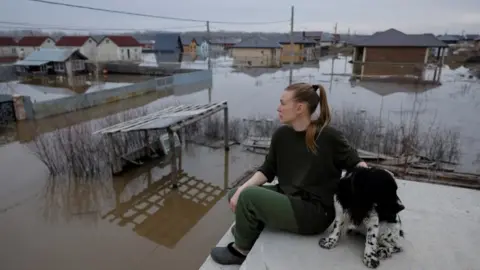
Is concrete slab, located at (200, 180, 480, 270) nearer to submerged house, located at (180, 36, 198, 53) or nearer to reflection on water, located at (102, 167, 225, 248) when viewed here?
reflection on water, located at (102, 167, 225, 248)

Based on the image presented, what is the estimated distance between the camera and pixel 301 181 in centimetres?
189

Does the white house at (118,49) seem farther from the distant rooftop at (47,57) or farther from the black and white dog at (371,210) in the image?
the black and white dog at (371,210)

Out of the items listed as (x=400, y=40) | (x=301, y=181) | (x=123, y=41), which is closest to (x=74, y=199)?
(x=301, y=181)

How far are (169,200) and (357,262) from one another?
404 cm

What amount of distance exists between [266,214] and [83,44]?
127 ft

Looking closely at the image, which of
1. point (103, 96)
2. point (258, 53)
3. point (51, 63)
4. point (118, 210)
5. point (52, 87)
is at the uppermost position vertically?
point (258, 53)

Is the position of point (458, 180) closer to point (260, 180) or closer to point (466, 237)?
point (466, 237)

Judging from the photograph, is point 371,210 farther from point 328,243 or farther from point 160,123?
point 160,123

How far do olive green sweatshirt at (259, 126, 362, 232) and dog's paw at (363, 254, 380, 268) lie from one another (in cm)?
33

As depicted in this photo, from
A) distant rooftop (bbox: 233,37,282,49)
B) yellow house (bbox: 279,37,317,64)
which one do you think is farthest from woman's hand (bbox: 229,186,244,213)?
yellow house (bbox: 279,37,317,64)

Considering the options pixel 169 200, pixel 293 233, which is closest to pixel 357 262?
pixel 293 233

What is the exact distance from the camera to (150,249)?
13.2 feet

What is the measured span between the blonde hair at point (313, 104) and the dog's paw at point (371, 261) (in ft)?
2.14

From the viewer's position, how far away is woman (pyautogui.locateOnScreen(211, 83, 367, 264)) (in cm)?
182
